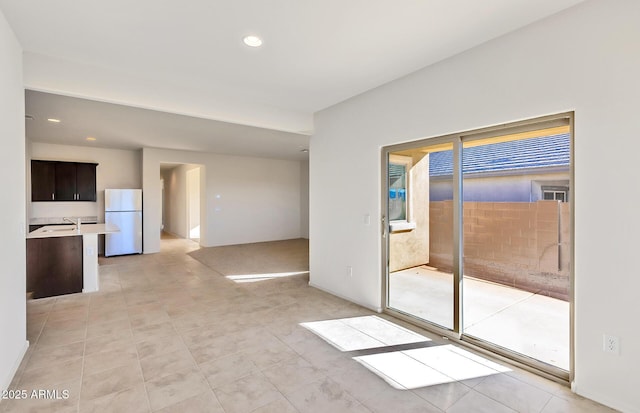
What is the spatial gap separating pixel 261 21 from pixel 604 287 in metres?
3.01

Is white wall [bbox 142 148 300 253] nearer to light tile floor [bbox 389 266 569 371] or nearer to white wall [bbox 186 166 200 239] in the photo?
white wall [bbox 186 166 200 239]

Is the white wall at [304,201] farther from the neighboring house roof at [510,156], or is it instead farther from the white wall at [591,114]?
the white wall at [591,114]

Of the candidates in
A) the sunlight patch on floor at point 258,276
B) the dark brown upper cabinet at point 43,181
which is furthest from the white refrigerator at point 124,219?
the sunlight patch on floor at point 258,276

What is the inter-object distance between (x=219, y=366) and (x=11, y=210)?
200 cm

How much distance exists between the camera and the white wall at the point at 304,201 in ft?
32.1

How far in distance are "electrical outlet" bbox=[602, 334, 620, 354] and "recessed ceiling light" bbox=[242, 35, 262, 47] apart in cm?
331

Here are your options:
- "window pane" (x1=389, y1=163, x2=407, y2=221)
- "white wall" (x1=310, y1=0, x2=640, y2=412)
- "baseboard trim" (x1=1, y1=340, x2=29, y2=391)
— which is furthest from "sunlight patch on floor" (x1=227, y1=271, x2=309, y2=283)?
"white wall" (x1=310, y1=0, x2=640, y2=412)

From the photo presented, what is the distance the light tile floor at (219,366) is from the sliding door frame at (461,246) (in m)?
0.12

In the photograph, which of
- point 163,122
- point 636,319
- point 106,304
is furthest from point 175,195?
point 636,319

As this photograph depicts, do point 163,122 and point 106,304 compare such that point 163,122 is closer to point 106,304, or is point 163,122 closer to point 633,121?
point 106,304

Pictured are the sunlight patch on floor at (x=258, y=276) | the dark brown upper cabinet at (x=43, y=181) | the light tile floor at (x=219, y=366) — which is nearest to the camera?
the light tile floor at (x=219, y=366)

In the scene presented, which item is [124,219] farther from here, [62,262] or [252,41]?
[252,41]

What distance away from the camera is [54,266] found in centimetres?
423

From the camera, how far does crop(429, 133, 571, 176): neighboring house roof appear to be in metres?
2.35
